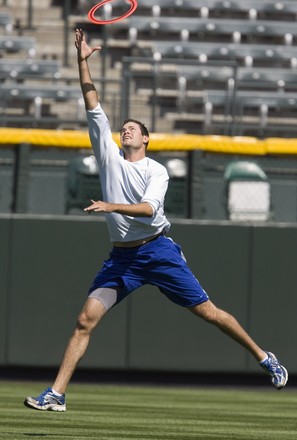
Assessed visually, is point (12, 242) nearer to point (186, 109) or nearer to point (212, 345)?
point (212, 345)

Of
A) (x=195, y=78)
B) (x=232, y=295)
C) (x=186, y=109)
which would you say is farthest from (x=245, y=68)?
(x=232, y=295)

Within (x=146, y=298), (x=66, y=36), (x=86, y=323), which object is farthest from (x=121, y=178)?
(x=66, y=36)

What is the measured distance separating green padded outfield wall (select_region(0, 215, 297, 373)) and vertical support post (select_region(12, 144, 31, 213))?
0.23 metres

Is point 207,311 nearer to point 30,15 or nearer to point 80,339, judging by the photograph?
point 80,339

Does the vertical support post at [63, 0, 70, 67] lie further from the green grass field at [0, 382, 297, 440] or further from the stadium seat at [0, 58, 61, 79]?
the green grass field at [0, 382, 297, 440]

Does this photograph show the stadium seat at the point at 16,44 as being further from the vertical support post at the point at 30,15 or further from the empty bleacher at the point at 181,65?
the vertical support post at the point at 30,15

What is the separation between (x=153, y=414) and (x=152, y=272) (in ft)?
7.17

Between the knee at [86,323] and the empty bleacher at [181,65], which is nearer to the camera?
the knee at [86,323]

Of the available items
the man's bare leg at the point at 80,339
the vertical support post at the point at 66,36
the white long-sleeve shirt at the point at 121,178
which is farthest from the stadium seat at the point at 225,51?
the man's bare leg at the point at 80,339

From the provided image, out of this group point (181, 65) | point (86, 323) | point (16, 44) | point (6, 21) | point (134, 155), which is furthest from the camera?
point (6, 21)

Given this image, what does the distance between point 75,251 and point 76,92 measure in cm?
339

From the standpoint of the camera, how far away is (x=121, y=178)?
6867 millimetres

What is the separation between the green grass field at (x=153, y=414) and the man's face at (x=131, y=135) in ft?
5.85

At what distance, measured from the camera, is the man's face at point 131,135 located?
6.88 metres
